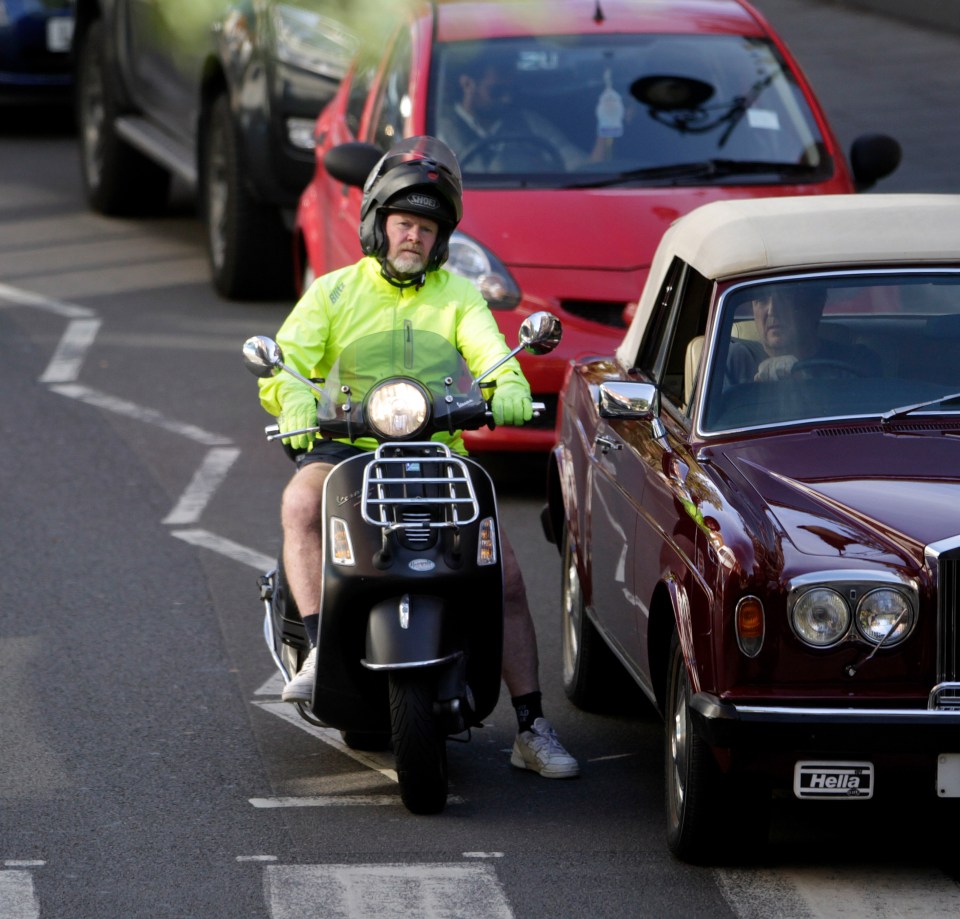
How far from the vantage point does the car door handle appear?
21.4 ft

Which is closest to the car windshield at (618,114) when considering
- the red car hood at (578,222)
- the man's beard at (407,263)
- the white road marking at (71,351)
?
the red car hood at (578,222)

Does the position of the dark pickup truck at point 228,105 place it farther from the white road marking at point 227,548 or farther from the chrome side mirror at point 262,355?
the chrome side mirror at point 262,355

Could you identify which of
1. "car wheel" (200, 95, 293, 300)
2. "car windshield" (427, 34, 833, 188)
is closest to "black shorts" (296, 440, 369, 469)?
"car windshield" (427, 34, 833, 188)

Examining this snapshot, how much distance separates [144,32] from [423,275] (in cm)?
950

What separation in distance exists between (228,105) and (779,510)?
884 centimetres

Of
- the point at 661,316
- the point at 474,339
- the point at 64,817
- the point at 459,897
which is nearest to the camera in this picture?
the point at 459,897

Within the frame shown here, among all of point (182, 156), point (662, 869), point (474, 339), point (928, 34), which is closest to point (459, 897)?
point (662, 869)

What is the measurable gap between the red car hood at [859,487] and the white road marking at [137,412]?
17.9 ft

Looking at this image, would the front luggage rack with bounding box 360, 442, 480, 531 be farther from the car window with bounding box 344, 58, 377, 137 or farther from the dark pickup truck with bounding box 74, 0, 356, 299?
the dark pickup truck with bounding box 74, 0, 356, 299

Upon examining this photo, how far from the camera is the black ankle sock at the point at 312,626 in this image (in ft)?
19.8

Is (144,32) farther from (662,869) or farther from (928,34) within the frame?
(662,869)

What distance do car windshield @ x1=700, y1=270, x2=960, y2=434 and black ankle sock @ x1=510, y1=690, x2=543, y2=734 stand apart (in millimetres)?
1022

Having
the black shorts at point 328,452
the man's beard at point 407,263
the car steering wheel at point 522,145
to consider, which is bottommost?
the car steering wheel at point 522,145

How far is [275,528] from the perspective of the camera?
30.4ft
